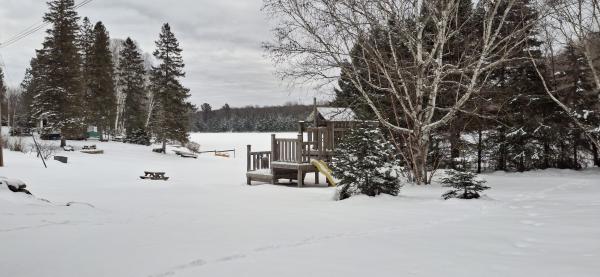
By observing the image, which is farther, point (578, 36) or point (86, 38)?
point (86, 38)

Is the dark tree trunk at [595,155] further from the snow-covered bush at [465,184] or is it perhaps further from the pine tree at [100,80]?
the pine tree at [100,80]

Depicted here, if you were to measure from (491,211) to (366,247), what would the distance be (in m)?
3.20

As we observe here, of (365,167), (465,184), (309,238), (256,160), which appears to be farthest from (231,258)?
(256,160)

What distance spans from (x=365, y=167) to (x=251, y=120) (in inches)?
3644

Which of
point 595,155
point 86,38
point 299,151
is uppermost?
point 86,38

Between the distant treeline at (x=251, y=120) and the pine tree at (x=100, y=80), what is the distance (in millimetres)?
38753

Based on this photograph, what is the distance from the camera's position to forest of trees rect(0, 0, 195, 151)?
3091 centimetres

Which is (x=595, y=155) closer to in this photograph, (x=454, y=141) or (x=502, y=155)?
(x=502, y=155)

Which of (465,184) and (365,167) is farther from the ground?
(365,167)

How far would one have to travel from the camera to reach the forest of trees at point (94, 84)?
101 ft

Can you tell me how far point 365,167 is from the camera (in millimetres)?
8234

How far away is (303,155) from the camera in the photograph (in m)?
14.0

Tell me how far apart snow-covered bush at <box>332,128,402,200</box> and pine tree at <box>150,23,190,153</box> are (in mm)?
28058

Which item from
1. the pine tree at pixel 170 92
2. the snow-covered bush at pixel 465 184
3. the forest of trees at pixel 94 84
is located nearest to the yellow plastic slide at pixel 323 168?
the snow-covered bush at pixel 465 184
